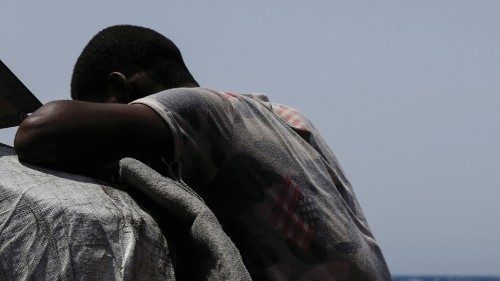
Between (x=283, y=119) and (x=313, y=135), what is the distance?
0.34ft

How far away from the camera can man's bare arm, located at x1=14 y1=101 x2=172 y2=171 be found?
2.21 meters

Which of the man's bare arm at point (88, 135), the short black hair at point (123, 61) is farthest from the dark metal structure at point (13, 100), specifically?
the short black hair at point (123, 61)

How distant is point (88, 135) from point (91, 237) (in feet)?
1.21

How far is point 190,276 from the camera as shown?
2066 millimetres

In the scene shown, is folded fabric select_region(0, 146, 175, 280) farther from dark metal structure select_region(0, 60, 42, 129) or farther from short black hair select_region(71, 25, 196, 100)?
short black hair select_region(71, 25, 196, 100)

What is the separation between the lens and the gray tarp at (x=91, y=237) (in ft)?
6.36

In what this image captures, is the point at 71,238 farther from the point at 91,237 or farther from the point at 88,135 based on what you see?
the point at 88,135

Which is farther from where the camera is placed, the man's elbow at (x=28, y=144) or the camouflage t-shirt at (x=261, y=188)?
the camouflage t-shirt at (x=261, y=188)

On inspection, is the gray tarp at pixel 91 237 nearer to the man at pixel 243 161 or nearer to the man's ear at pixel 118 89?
the man at pixel 243 161

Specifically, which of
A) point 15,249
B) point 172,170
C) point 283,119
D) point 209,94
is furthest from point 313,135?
point 15,249

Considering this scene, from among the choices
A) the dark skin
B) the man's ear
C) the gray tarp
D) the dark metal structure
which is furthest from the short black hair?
the gray tarp

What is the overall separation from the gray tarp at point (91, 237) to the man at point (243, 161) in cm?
21

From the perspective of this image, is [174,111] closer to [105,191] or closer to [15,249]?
[105,191]

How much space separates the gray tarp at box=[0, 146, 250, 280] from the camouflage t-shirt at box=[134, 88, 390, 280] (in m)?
0.29
